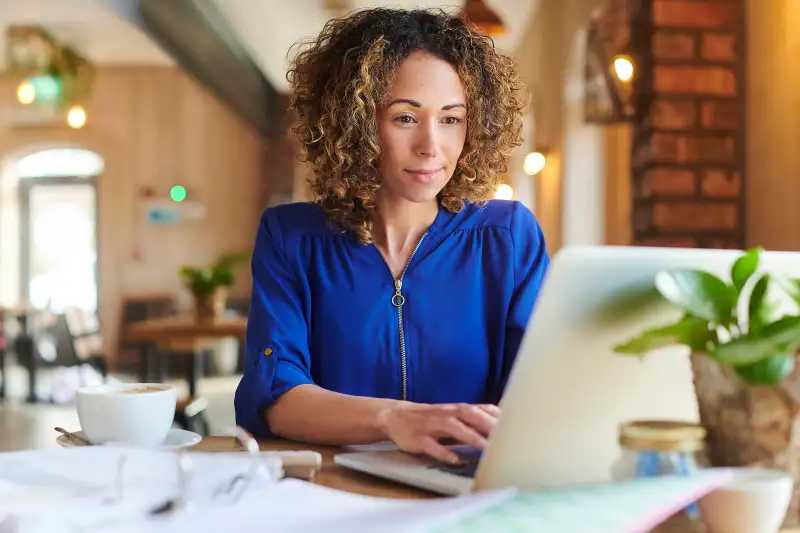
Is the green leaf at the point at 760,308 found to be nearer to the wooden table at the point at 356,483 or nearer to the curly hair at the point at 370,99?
the wooden table at the point at 356,483

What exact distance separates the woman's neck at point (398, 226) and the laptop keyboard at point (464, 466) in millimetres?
611

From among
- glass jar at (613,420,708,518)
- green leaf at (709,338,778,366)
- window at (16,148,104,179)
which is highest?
window at (16,148,104,179)

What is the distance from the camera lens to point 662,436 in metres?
0.64

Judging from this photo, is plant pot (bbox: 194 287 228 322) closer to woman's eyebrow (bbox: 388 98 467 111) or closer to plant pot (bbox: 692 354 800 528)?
woman's eyebrow (bbox: 388 98 467 111)

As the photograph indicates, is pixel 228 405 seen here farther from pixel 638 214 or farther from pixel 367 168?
pixel 367 168

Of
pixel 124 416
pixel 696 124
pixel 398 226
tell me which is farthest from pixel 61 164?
pixel 124 416

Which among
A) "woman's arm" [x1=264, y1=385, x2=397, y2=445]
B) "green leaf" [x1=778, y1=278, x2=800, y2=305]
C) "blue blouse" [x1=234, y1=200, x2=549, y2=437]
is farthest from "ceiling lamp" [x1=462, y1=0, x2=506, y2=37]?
"green leaf" [x1=778, y1=278, x2=800, y2=305]

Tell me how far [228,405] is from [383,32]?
477 cm

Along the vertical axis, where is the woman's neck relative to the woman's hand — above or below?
above

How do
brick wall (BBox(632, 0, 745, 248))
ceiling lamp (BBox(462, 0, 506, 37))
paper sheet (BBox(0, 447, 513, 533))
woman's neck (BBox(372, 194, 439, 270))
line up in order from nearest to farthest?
paper sheet (BBox(0, 447, 513, 533)) → woman's neck (BBox(372, 194, 439, 270)) → brick wall (BBox(632, 0, 745, 248)) → ceiling lamp (BBox(462, 0, 506, 37))

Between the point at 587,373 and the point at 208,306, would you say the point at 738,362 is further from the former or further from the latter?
the point at 208,306

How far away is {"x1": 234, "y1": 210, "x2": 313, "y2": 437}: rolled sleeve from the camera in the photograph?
48.5 inches

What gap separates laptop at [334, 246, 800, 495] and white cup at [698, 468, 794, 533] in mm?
88

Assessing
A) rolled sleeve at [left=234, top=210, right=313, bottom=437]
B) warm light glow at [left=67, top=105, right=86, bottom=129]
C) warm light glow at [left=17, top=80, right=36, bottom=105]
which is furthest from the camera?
warm light glow at [left=67, top=105, right=86, bottom=129]
